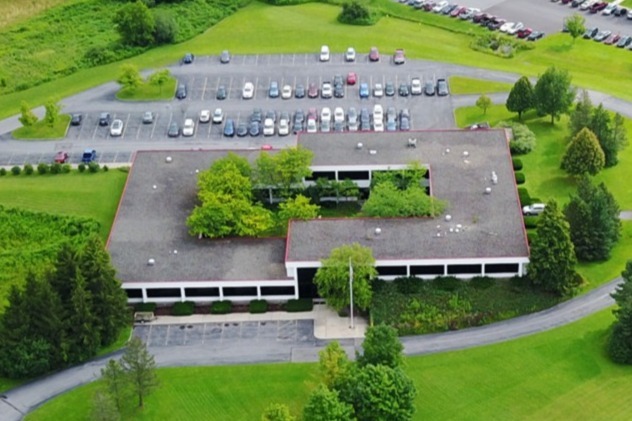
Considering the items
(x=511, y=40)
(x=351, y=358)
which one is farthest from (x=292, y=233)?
(x=511, y=40)

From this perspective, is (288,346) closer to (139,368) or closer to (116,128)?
(139,368)

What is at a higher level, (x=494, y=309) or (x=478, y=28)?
(x=478, y=28)

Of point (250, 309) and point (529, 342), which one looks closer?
point (529, 342)

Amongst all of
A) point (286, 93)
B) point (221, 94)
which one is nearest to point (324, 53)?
point (286, 93)

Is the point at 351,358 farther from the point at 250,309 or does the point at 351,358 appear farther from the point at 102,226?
the point at 102,226

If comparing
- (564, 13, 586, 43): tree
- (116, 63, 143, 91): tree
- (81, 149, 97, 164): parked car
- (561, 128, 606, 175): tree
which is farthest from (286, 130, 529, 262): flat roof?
(564, 13, 586, 43): tree

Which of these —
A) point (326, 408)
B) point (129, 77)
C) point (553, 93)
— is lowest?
point (326, 408)
